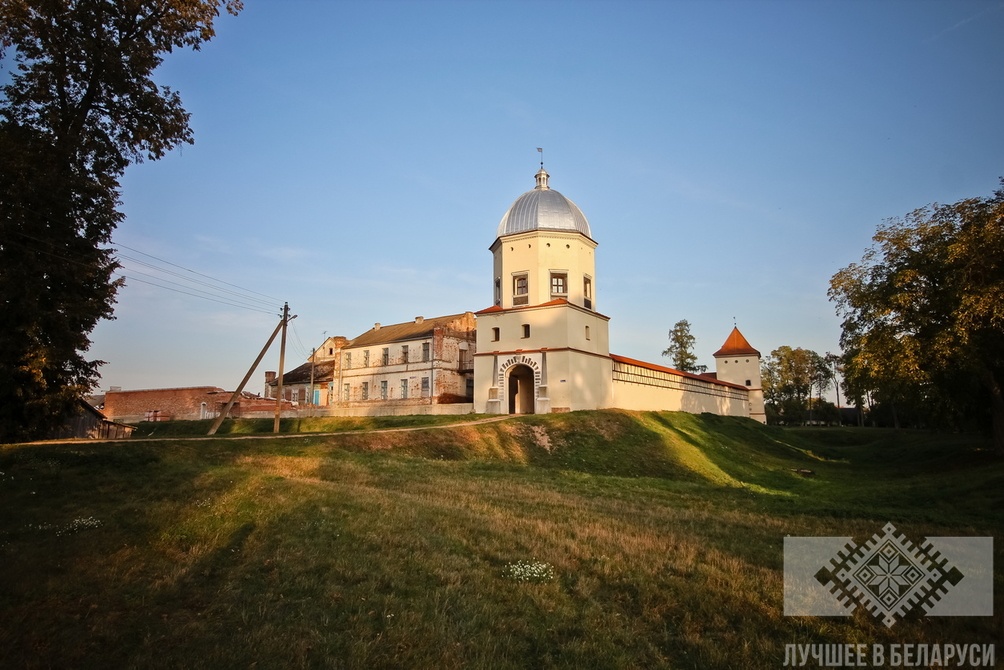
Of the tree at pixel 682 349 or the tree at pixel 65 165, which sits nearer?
the tree at pixel 65 165

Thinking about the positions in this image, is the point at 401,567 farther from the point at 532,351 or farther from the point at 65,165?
the point at 532,351

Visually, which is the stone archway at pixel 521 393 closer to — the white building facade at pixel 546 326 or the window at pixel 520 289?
the white building facade at pixel 546 326

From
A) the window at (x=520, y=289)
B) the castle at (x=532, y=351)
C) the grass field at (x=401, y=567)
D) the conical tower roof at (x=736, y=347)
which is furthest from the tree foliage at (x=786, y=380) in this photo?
the grass field at (x=401, y=567)

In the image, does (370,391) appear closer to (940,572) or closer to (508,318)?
(508,318)

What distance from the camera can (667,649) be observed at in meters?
6.13

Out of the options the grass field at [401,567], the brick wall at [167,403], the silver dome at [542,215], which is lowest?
the grass field at [401,567]

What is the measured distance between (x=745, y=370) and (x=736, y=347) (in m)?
2.68

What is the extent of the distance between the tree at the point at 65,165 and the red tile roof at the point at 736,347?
57.7 meters

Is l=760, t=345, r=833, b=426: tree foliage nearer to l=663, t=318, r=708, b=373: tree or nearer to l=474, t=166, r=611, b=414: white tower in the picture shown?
l=663, t=318, r=708, b=373: tree

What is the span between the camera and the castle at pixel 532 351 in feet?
115

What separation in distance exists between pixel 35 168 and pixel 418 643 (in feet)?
55.1

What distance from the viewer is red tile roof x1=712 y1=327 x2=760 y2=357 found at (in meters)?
63.6

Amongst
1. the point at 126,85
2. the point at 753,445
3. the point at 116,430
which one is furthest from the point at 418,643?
the point at 753,445

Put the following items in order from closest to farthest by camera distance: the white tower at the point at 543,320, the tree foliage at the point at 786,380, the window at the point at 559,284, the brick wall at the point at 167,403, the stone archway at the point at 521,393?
1. the white tower at the point at 543,320
2. the window at the point at 559,284
3. the stone archway at the point at 521,393
4. the brick wall at the point at 167,403
5. the tree foliage at the point at 786,380
